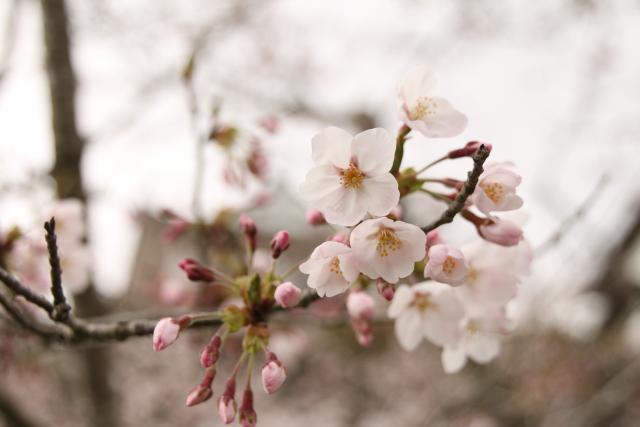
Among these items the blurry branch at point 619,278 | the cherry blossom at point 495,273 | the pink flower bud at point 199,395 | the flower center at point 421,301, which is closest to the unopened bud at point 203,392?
the pink flower bud at point 199,395

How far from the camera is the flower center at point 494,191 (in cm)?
106

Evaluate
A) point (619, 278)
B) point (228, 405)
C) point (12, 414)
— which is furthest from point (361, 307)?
point (619, 278)

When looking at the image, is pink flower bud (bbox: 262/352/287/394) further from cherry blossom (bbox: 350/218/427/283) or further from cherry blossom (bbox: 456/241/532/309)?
cherry blossom (bbox: 456/241/532/309)

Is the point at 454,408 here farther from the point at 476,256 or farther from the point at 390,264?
the point at 390,264

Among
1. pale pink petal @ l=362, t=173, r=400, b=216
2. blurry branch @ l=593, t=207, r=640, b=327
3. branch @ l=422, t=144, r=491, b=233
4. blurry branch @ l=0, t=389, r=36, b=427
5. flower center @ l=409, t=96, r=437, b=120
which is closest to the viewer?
branch @ l=422, t=144, r=491, b=233

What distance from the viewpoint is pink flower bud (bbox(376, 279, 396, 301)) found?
1.05m

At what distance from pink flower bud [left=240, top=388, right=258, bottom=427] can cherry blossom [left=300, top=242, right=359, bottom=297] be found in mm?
333

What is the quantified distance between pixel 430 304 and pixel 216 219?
1333 mm

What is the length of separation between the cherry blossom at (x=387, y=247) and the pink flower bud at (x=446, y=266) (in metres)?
0.03

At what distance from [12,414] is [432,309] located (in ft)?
7.87

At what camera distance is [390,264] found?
105cm

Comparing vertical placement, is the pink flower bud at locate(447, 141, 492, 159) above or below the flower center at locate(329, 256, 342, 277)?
above

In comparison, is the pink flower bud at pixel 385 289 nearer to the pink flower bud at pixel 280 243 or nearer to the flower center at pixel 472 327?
the pink flower bud at pixel 280 243

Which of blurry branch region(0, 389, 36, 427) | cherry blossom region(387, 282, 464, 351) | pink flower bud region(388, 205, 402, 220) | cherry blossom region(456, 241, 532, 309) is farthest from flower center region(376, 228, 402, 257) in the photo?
blurry branch region(0, 389, 36, 427)
